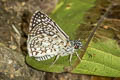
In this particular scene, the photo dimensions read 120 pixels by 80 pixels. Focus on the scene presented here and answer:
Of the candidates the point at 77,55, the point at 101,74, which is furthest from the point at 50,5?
the point at 101,74

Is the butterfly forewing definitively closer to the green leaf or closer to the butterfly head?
the butterfly head

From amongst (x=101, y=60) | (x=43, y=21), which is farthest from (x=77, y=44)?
(x=43, y=21)

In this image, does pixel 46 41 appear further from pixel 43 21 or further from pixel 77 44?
pixel 77 44

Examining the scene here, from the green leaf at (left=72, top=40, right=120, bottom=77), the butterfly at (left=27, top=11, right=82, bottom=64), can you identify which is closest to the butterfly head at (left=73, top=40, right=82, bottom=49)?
the butterfly at (left=27, top=11, right=82, bottom=64)

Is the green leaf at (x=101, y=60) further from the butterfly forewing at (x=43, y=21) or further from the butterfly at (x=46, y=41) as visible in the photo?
the butterfly forewing at (x=43, y=21)

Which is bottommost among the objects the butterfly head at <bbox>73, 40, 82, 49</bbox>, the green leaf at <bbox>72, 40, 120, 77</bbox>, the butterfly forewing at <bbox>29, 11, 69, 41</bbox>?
the green leaf at <bbox>72, 40, 120, 77</bbox>

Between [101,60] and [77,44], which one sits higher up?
[77,44]

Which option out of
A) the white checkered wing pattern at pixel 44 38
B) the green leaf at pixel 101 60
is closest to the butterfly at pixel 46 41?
the white checkered wing pattern at pixel 44 38
